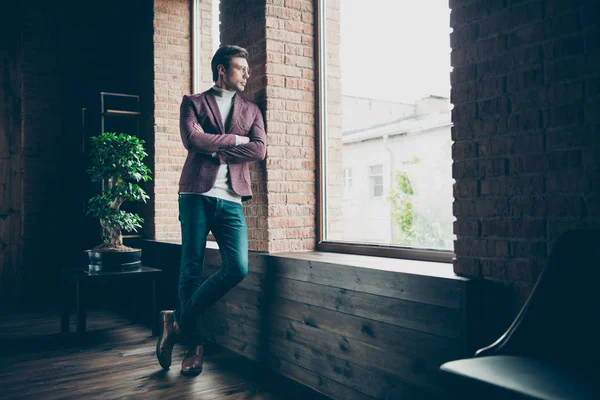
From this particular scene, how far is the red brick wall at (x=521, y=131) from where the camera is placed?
1681mm

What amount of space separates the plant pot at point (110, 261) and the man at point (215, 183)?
110 cm

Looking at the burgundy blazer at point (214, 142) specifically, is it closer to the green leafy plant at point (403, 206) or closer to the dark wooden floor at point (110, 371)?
the green leafy plant at point (403, 206)

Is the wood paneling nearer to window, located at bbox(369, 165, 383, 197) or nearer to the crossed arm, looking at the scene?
window, located at bbox(369, 165, 383, 197)

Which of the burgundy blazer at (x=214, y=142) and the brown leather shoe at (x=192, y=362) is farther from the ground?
the burgundy blazer at (x=214, y=142)

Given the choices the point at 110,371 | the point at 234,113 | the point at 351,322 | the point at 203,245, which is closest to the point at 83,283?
the point at 110,371

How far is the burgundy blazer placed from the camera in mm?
2941

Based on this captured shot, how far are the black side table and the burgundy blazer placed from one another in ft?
4.29

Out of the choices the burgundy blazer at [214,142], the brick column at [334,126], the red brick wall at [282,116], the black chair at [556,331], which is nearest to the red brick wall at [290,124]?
the red brick wall at [282,116]

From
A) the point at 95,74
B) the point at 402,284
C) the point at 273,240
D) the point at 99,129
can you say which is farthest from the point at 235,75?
the point at 95,74

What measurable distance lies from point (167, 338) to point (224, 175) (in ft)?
3.39

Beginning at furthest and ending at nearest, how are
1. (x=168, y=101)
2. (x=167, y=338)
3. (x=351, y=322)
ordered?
(x=168, y=101) < (x=167, y=338) < (x=351, y=322)

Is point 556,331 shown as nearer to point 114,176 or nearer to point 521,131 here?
point 521,131

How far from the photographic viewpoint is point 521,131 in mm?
1851

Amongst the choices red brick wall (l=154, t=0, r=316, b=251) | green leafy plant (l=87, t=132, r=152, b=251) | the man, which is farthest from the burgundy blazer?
green leafy plant (l=87, t=132, r=152, b=251)
